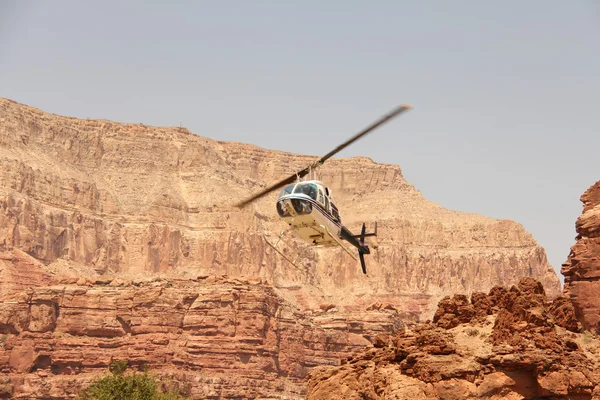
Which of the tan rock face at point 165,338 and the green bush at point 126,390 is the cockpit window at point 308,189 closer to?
the green bush at point 126,390

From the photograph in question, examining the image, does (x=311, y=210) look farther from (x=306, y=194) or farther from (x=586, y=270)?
(x=586, y=270)

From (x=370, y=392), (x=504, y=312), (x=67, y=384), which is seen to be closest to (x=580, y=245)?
(x=504, y=312)

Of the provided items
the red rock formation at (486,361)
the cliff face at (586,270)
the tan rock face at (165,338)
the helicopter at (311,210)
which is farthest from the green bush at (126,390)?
the tan rock face at (165,338)

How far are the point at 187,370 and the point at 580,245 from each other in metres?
119

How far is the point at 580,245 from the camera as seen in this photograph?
2005 inches

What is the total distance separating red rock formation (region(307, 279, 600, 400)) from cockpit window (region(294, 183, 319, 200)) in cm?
1348

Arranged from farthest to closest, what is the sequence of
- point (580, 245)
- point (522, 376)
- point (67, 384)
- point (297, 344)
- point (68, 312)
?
point (297, 344)
point (68, 312)
point (67, 384)
point (580, 245)
point (522, 376)

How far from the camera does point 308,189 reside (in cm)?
5900

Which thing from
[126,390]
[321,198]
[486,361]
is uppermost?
[321,198]

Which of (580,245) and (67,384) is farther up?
(580,245)

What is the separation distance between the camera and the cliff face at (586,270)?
1930 inches

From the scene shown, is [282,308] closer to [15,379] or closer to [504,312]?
[15,379]

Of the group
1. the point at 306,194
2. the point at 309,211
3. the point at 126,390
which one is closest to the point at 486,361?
the point at 309,211

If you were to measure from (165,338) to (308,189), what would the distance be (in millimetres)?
112233
